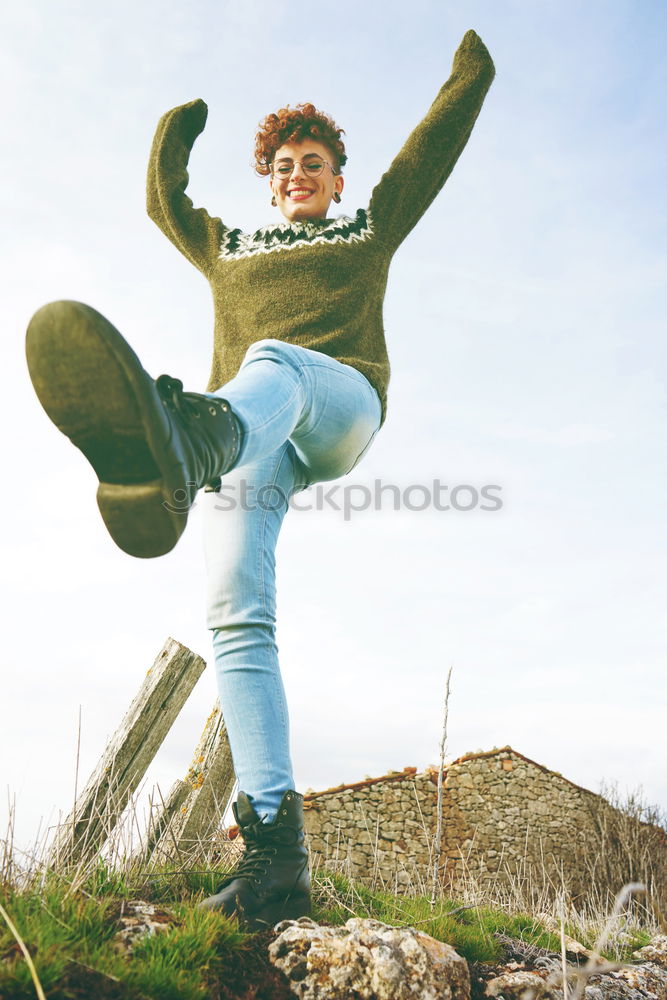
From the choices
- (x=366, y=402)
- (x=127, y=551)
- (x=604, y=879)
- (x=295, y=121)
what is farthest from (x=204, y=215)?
(x=604, y=879)

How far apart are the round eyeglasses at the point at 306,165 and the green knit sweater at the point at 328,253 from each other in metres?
0.23

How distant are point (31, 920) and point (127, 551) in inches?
29.2

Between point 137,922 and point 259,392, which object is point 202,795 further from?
point 259,392

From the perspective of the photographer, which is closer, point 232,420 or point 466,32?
point 232,420

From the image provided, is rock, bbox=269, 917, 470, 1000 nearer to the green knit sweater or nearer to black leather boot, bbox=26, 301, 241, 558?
black leather boot, bbox=26, 301, 241, 558

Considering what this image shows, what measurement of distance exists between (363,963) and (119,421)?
1.26 meters

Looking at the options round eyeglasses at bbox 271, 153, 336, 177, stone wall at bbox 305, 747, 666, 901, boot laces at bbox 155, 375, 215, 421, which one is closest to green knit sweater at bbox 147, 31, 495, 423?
round eyeglasses at bbox 271, 153, 336, 177

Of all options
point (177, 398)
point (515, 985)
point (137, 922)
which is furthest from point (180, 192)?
point (515, 985)

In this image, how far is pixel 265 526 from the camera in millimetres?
2303

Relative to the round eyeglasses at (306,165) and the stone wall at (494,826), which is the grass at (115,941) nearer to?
the round eyeglasses at (306,165)

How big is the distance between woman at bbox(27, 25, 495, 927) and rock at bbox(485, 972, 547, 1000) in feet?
1.70

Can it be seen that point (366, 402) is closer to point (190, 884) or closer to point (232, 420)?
point (232, 420)

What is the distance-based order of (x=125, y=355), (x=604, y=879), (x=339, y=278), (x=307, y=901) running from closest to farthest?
(x=125, y=355)
(x=307, y=901)
(x=339, y=278)
(x=604, y=879)

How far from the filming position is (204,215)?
3078 millimetres
